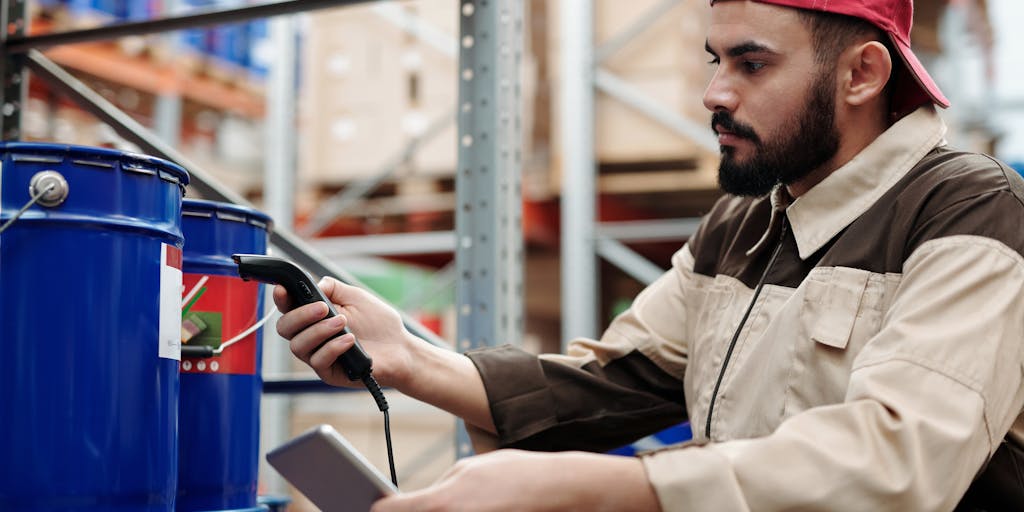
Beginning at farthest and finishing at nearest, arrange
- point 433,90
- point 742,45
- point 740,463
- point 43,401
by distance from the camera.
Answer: point 433,90
point 742,45
point 43,401
point 740,463

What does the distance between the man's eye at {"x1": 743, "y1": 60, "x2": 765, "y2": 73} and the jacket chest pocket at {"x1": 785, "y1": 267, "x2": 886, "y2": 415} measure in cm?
29

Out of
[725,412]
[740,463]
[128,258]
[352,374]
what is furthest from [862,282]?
[128,258]

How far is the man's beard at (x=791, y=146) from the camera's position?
1453mm

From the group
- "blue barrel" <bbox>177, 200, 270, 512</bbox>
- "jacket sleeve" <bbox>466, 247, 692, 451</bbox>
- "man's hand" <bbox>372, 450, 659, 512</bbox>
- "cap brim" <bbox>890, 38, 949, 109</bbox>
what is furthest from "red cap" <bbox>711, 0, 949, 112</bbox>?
"blue barrel" <bbox>177, 200, 270, 512</bbox>

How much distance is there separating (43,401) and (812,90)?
1.06m

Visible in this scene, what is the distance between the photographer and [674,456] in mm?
1070

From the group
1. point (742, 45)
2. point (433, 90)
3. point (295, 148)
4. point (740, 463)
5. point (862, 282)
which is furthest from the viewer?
point (295, 148)

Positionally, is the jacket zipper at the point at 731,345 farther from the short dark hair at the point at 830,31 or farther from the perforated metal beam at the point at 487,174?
the perforated metal beam at the point at 487,174

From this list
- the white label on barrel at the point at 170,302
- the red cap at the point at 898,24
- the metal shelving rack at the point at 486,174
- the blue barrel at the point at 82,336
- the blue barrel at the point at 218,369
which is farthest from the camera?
the metal shelving rack at the point at 486,174

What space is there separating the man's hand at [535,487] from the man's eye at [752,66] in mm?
638

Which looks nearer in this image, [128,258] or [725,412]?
[128,258]

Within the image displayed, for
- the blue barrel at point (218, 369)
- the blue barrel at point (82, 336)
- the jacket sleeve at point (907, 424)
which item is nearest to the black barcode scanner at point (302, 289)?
the blue barrel at point (82, 336)

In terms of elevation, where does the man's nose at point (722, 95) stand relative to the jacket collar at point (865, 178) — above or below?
above

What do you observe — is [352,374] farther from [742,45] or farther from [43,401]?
[742,45]
